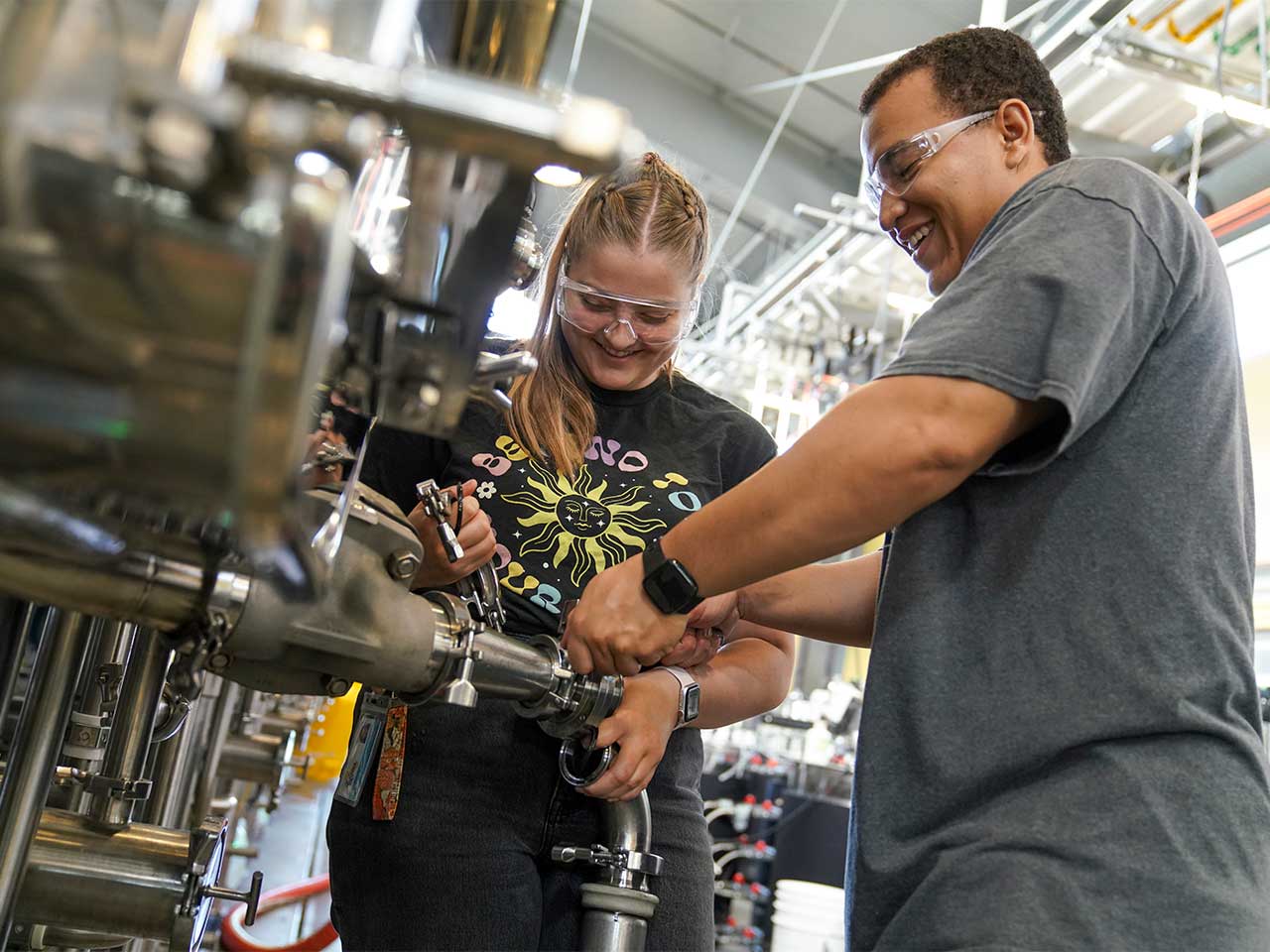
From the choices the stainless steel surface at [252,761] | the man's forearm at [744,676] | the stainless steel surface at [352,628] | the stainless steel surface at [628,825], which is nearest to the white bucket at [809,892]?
the stainless steel surface at [252,761]

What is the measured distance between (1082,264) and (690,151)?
6.25 metres

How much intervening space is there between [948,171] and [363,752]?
0.89 meters

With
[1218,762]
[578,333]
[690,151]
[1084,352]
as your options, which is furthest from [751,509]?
[690,151]

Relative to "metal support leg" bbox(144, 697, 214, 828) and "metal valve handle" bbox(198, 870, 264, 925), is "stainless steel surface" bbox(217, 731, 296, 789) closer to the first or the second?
"metal support leg" bbox(144, 697, 214, 828)

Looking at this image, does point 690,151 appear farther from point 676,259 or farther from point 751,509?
point 751,509

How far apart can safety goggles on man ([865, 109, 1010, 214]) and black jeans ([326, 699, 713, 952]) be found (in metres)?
0.74

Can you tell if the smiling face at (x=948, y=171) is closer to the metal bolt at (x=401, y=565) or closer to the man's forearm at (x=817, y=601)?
the man's forearm at (x=817, y=601)

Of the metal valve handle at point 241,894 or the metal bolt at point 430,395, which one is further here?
the metal valve handle at point 241,894

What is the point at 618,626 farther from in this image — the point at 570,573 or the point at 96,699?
the point at 96,699

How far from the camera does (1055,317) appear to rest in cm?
94

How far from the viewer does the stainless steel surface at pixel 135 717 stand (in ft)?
3.68

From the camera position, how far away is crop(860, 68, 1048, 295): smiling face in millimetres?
1290

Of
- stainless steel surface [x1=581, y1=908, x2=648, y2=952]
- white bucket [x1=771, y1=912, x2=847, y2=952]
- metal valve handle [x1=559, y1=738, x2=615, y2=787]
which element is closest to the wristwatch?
metal valve handle [x1=559, y1=738, x2=615, y2=787]

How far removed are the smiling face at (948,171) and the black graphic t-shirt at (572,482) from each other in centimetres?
37
